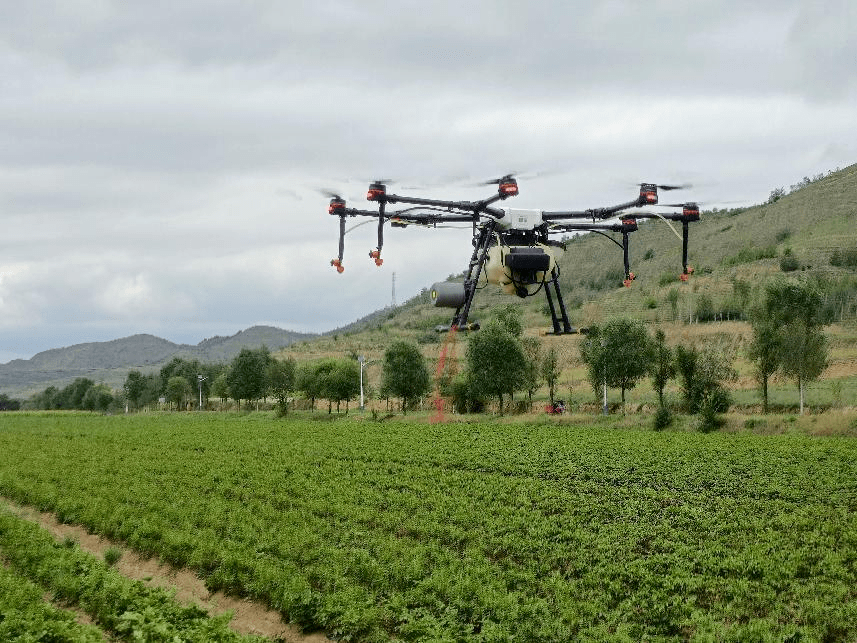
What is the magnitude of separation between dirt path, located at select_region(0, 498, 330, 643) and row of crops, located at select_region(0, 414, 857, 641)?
0.29 metres

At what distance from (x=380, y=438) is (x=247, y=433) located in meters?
12.4

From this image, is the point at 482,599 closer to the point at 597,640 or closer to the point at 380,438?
the point at 597,640

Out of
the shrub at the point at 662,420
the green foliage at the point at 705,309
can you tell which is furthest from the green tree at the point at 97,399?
the shrub at the point at 662,420

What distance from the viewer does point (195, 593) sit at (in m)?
17.5

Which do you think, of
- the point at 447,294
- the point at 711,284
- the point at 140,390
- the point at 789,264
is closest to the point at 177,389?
the point at 140,390

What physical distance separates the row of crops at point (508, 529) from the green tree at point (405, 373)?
29.3 meters

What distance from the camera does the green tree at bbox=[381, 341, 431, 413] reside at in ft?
224

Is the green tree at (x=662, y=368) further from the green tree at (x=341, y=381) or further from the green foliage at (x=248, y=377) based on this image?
the green foliage at (x=248, y=377)

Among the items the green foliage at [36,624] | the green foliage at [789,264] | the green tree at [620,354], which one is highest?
the green foliage at [789,264]

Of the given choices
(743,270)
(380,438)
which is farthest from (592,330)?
(743,270)

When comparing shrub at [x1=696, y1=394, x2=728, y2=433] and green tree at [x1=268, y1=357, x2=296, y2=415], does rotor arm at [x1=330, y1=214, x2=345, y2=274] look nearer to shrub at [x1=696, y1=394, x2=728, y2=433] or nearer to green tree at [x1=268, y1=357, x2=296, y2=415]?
shrub at [x1=696, y1=394, x2=728, y2=433]

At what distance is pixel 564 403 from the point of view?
5966 centimetres

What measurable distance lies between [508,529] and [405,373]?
158 ft

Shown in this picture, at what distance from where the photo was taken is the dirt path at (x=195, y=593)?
15156 millimetres
